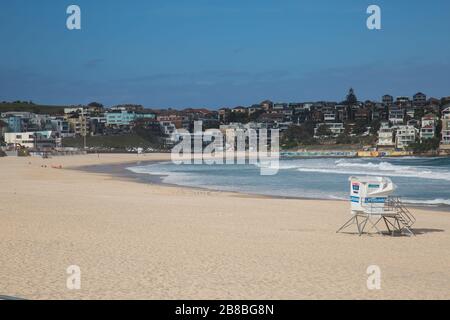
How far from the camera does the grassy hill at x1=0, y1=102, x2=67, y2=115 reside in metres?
176

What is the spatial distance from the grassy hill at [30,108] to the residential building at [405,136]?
100 metres

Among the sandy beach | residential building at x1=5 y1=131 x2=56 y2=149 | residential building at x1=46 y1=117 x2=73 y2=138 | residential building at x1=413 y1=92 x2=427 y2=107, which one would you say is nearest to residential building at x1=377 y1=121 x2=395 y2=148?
residential building at x1=413 y1=92 x2=427 y2=107

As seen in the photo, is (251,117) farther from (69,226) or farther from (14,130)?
(69,226)

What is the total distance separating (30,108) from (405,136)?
111072 mm

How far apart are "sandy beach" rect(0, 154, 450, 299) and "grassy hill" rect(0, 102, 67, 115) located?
169m

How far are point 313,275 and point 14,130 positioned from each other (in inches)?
5211

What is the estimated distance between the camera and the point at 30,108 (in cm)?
18012

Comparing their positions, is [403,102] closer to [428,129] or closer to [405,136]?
[428,129]

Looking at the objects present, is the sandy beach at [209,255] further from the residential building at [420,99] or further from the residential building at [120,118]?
the residential building at [420,99]

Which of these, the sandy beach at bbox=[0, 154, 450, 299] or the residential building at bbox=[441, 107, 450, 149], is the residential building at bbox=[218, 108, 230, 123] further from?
the sandy beach at bbox=[0, 154, 450, 299]

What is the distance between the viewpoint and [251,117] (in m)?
186

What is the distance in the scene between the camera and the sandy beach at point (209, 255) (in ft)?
21.7

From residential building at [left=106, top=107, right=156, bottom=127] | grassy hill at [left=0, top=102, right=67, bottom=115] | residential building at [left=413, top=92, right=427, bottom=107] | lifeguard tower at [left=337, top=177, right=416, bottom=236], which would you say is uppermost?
residential building at [left=413, top=92, right=427, bottom=107]

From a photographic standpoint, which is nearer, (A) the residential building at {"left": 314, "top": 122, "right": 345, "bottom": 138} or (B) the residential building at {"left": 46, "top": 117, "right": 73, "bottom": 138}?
(B) the residential building at {"left": 46, "top": 117, "right": 73, "bottom": 138}
